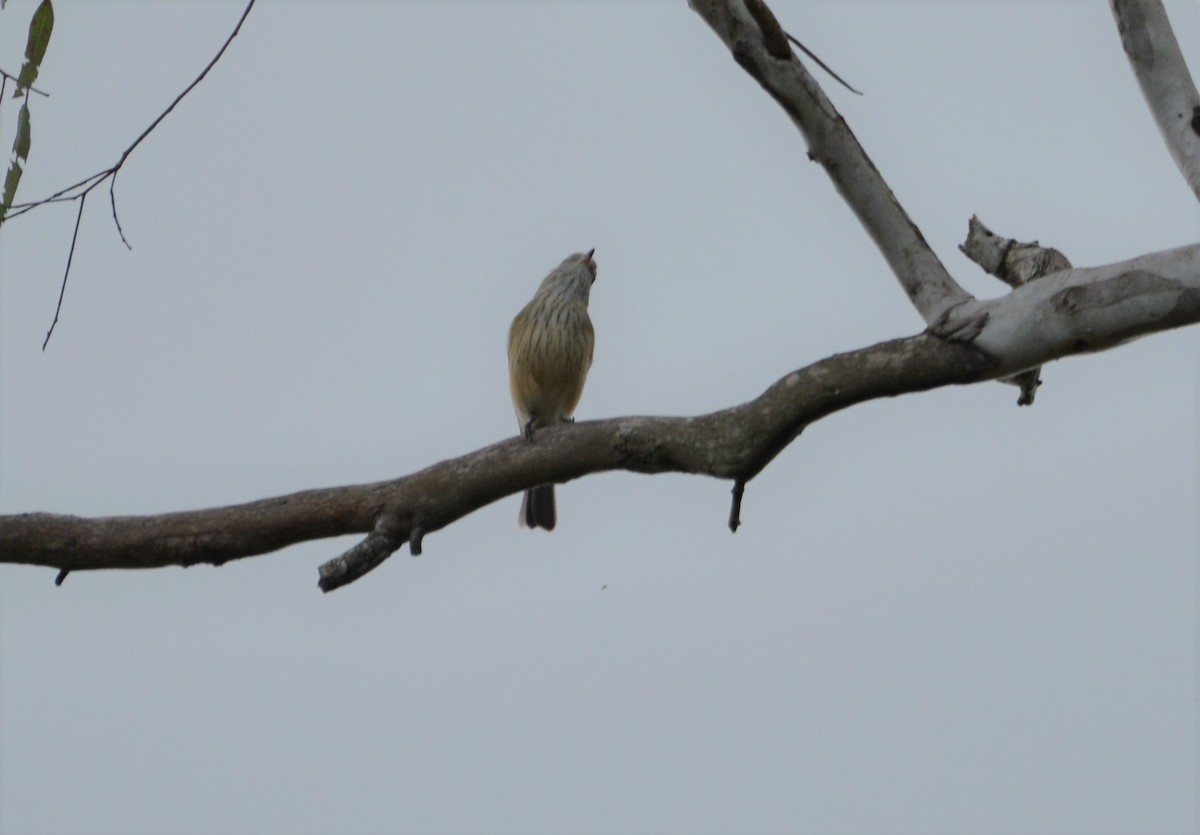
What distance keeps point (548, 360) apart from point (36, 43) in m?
3.40

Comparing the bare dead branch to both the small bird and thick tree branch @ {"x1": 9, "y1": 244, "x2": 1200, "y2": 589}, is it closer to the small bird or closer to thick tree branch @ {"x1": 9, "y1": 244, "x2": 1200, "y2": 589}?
thick tree branch @ {"x1": 9, "y1": 244, "x2": 1200, "y2": 589}

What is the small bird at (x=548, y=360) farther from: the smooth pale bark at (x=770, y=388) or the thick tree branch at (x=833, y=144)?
the thick tree branch at (x=833, y=144)

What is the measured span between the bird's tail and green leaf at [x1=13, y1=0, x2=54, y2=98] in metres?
3.98

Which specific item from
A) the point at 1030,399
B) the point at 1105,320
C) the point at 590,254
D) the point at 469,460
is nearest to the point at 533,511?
the point at 590,254

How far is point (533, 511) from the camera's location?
6.74m

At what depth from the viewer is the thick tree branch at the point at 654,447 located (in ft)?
9.31

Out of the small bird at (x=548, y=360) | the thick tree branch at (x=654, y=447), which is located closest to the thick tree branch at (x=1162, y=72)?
the thick tree branch at (x=654, y=447)

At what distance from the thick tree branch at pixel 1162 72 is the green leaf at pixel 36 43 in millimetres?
2726

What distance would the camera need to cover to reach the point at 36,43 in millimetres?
3033

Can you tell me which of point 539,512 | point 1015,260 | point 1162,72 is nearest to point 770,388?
point 1015,260

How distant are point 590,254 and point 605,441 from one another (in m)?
3.83

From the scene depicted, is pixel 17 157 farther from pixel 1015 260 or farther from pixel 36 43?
pixel 1015 260

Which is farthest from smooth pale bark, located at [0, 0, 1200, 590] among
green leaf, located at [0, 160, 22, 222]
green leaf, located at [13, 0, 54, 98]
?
green leaf, located at [13, 0, 54, 98]

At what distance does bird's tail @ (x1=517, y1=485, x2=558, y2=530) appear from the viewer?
671 cm
